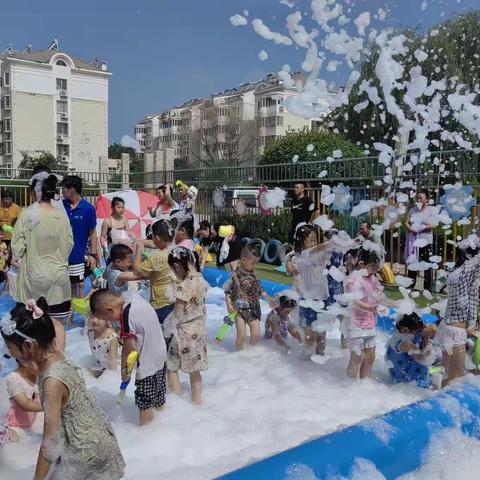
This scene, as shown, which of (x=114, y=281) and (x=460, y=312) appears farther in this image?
(x=114, y=281)

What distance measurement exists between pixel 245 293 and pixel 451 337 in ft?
6.63

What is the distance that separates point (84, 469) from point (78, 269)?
11.8 ft

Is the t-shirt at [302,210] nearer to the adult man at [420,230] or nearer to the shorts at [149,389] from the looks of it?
the adult man at [420,230]

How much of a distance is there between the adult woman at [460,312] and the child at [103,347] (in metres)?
2.67

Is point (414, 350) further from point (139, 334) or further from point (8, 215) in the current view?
point (8, 215)

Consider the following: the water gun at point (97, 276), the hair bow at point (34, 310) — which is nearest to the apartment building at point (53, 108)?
the water gun at point (97, 276)

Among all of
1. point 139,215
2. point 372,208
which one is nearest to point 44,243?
point 139,215

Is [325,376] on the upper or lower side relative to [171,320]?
lower

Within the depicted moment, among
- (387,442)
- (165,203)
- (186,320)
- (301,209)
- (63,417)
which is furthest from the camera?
(301,209)

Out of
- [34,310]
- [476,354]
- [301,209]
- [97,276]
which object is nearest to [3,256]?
[97,276]

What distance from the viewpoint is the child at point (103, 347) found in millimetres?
5133

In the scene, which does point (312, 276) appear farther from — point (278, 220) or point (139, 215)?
point (278, 220)

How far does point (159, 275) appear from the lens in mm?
5012

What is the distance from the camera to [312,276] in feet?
18.3
